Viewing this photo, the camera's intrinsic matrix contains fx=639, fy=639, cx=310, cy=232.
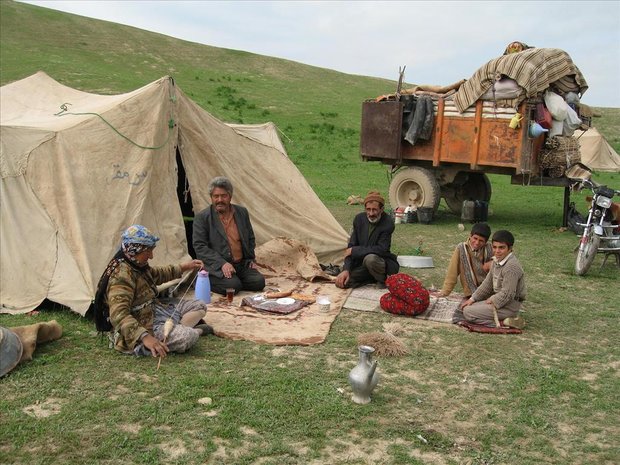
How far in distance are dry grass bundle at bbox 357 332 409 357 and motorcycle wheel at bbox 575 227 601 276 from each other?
3.58 meters

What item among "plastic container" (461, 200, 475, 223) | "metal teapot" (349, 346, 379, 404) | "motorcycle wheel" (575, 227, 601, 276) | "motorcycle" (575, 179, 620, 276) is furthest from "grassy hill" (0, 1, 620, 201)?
"metal teapot" (349, 346, 379, 404)

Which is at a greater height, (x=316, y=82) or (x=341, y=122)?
(x=316, y=82)

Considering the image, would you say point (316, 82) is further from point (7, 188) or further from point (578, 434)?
point (578, 434)

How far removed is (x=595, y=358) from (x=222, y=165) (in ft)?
14.5

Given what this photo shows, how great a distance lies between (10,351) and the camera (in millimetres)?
4312

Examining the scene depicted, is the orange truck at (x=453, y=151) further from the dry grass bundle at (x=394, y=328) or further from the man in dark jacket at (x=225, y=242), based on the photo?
the dry grass bundle at (x=394, y=328)

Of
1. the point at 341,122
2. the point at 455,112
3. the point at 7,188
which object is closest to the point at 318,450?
the point at 7,188

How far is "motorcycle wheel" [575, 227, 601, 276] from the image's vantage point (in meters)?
7.59

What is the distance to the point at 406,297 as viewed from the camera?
229 inches

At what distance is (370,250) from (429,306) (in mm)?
906

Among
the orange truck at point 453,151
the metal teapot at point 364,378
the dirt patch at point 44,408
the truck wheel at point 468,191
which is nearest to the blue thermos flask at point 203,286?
the dirt patch at point 44,408

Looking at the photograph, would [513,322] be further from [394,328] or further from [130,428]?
[130,428]

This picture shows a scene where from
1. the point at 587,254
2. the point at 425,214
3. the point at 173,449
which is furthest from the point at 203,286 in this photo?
the point at 425,214

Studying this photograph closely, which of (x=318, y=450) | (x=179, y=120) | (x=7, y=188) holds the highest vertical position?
(x=179, y=120)
